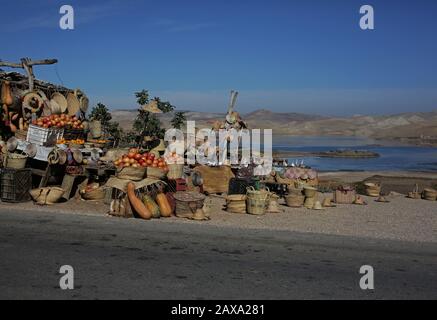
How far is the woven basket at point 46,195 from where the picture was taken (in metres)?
14.5

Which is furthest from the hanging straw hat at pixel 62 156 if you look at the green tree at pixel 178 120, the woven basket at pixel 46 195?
the green tree at pixel 178 120

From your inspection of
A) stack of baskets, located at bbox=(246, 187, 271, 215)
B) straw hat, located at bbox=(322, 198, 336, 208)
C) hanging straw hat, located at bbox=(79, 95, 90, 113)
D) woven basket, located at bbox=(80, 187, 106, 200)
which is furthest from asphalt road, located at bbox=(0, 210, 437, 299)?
hanging straw hat, located at bbox=(79, 95, 90, 113)

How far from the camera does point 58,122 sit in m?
17.0

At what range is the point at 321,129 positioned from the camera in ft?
436

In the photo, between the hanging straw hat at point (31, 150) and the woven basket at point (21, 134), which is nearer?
the hanging straw hat at point (31, 150)

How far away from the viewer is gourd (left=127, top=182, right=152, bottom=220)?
Result: 494 inches

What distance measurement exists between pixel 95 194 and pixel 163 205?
307 centimetres

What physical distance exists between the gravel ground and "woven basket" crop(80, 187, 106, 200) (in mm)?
214

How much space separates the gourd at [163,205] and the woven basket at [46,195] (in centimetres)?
335

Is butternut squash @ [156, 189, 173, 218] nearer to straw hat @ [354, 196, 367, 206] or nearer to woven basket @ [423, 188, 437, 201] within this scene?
straw hat @ [354, 196, 367, 206]

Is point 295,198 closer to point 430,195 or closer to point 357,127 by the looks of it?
point 430,195

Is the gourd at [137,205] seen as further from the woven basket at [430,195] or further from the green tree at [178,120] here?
the woven basket at [430,195]
